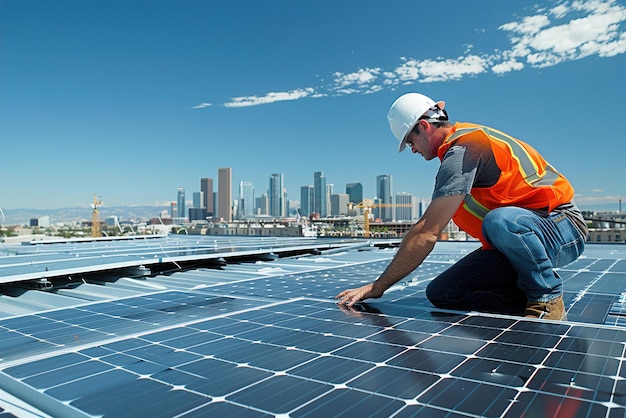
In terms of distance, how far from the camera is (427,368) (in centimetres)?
260

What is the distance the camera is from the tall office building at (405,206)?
17277cm

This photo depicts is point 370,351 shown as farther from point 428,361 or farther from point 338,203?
point 338,203

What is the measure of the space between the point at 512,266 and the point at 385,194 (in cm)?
18192

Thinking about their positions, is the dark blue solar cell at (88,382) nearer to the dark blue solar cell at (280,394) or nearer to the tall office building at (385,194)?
the dark blue solar cell at (280,394)

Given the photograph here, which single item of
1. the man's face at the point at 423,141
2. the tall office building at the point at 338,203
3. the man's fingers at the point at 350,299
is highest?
the tall office building at the point at 338,203

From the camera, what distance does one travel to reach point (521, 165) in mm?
4113

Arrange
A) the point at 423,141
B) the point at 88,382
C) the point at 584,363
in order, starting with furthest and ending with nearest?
the point at 423,141, the point at 584,363, the point at 88,382

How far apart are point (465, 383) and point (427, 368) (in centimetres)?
26

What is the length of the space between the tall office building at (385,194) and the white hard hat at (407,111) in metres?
168

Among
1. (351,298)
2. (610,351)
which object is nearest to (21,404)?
(351,298)

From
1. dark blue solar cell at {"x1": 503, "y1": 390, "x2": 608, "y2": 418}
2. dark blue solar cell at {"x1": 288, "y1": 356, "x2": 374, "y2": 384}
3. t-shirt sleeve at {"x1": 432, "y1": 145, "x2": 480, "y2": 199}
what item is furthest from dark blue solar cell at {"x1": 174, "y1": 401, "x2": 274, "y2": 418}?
t-shirt sleeve at {"x1": 432, "y1": 145, "x2": 480, "y2": 199}

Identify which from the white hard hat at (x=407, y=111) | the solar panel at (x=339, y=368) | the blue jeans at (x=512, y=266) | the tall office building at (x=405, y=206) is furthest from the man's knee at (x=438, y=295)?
the tall office building at (x=405, y=206)

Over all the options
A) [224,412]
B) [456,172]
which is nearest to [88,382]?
[224,412]

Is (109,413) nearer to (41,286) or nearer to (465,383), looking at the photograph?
(465,383)
